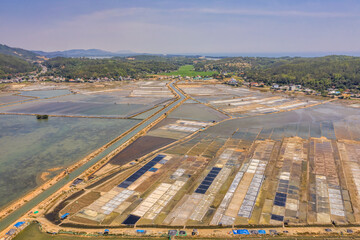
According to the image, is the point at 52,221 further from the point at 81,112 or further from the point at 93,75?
the point at 93,75

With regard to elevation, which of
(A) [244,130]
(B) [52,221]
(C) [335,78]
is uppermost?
(C) [335,78]

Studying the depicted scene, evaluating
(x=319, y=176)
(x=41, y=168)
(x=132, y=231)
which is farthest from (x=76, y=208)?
(x=319, y=176)

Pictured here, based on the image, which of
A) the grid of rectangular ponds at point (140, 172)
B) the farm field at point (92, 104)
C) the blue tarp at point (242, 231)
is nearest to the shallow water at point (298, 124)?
the grid of rectangular ponds at point (140, 172)

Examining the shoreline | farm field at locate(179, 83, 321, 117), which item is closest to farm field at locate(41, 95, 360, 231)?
the shoreline

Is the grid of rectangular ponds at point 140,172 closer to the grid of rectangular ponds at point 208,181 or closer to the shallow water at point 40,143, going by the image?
the grid of rectangular ponds at point 208,181

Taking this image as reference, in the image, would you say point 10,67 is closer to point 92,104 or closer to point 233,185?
point 92,104

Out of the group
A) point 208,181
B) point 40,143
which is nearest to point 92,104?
point 40,143
